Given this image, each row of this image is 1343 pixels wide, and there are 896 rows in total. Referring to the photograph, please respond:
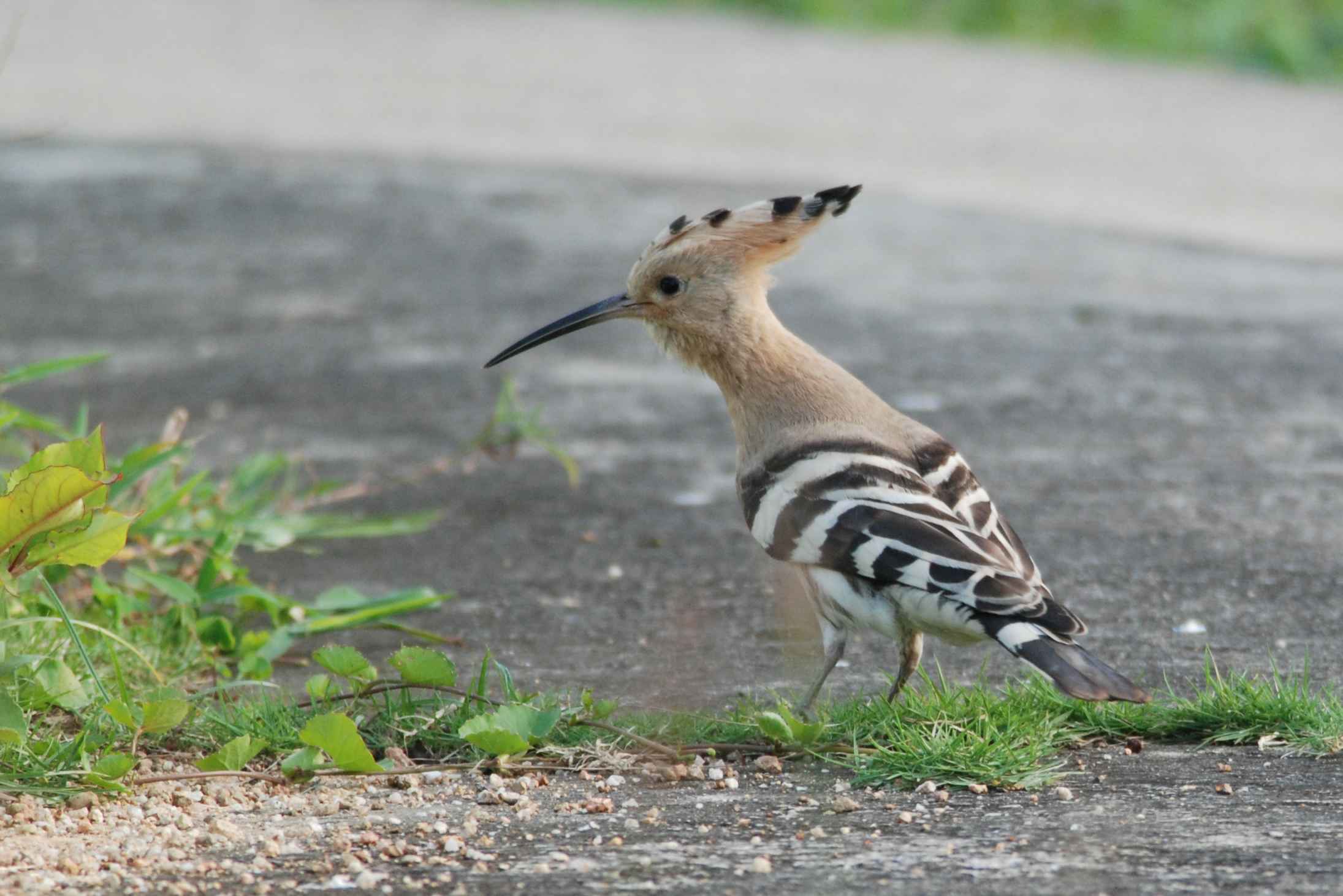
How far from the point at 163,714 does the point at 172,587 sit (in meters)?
0.89

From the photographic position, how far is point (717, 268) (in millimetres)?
4367

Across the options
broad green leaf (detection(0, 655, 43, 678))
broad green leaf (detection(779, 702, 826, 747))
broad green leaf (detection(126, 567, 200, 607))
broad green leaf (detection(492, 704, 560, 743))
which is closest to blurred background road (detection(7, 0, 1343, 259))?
broad green leaf (detection(779, 702, 826, 747))

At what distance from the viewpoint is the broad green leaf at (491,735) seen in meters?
3.46

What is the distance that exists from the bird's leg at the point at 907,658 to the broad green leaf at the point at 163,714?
1435 millimetres

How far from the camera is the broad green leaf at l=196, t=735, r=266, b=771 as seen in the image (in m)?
3.42

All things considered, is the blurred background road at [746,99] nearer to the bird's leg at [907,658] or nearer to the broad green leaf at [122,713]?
the bird's leg at [907,658]

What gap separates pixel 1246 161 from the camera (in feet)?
37.3

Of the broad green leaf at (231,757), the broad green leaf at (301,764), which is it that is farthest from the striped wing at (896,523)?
the broad green leaf at (231,757)

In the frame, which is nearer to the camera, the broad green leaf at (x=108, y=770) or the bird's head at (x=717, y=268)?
the broad green leaf at (x=108, y=770)

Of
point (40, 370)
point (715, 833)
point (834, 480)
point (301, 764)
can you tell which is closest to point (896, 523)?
point (834, 480)

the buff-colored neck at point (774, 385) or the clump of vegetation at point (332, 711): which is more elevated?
the buff-colored neck at point (774, 385)

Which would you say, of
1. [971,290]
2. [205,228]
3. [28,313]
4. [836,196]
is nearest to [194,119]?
[205,228]

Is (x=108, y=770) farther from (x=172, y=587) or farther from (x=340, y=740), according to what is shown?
(x=172, y=587)

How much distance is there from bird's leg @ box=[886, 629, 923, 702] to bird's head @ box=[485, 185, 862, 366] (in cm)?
94
